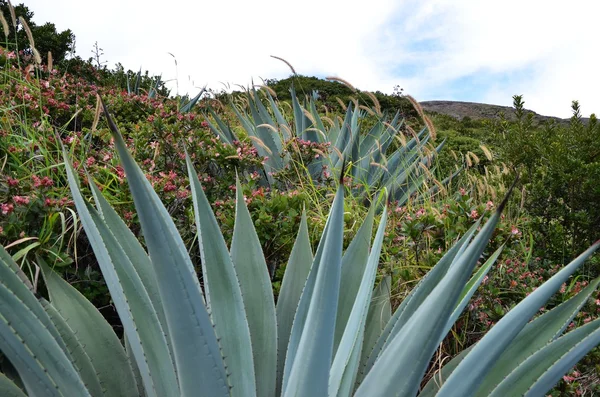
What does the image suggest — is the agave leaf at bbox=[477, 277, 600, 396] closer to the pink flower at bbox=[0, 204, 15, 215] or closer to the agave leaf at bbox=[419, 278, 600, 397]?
the agave leaf at bbox=[419, 278, 600, 397]

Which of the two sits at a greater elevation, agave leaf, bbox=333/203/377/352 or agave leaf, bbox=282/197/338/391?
agave leaf, bbox=333/203/377/352

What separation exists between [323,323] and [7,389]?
3.20ft

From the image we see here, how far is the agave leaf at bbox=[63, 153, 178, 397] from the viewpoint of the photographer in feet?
4.33

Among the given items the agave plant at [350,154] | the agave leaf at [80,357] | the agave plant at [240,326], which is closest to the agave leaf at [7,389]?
the agave plant at [240,326]

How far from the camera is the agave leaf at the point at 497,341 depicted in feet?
3.91

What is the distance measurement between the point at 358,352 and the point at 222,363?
61cm

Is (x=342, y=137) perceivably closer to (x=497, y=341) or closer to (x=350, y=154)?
(x=350, y=154)

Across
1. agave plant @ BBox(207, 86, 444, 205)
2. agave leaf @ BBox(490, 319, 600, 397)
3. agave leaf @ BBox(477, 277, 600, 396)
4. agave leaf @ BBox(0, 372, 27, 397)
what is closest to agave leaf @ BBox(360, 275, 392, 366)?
agave leaf @ BBox(477, 277, 600, 396)

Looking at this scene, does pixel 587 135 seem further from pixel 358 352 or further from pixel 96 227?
pixel 96 227

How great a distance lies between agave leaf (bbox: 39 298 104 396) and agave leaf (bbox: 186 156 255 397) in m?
0.48

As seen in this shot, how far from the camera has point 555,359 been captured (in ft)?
4.57

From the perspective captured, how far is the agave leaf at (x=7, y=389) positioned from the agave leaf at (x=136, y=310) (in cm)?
39

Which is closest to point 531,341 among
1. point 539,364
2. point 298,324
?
point 539,364

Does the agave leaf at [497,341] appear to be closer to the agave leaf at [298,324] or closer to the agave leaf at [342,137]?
the agave leaf at [298,324]
